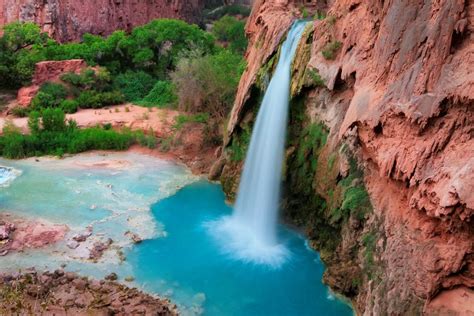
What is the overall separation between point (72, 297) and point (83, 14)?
30.5m

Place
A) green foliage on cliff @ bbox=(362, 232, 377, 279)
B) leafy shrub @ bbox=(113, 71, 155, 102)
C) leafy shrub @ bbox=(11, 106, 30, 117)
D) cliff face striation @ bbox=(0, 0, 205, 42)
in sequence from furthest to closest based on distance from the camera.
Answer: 1. cliff face striation @ bbox=(0, 0, 205, 42)
2. leafy shrub @ bbox=(113, 71, 155, 102)
3. leafy shrub @ bbox=(11, 106, 30, 117)
4. green foliage on cliff @ bbox=(362, 232, 377, 279)

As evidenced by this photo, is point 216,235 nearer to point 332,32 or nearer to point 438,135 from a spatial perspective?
point 332,32

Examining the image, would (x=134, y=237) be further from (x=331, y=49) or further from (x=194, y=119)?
(x=194, y=119)

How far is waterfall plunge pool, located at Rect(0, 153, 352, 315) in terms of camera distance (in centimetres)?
1292

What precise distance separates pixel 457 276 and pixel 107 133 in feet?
63.5

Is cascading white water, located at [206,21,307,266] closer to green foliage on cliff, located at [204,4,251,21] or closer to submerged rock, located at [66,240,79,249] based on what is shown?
submerged rock, located at [66,240,79,249]

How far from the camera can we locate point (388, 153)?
34.6 ft

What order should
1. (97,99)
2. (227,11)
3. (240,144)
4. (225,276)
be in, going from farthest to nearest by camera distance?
(227,11) → (97,99) → (240,144) → (225,276)

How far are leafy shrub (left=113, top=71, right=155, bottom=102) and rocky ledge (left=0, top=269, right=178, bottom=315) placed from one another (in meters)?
20.3

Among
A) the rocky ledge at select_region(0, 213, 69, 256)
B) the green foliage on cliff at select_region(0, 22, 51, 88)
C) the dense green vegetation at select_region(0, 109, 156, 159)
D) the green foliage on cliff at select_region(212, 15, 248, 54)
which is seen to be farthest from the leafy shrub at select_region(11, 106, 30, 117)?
the green foliage on cliff at select_region(212, 15, 248, 54)

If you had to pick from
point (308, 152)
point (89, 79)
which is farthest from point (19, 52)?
point (308, 152)

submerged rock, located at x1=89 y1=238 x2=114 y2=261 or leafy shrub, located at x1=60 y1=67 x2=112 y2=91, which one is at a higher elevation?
leafy shrub, located at x1=60 y1=67 x2=112 y2=91

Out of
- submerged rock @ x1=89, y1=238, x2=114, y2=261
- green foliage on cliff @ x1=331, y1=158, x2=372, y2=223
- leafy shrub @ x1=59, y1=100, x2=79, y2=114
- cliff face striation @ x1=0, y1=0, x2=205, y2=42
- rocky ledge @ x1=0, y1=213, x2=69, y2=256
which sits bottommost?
rocky ledge @ x1=0, y1=213, x2=69, y2=256

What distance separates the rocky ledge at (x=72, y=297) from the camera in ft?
38.4
